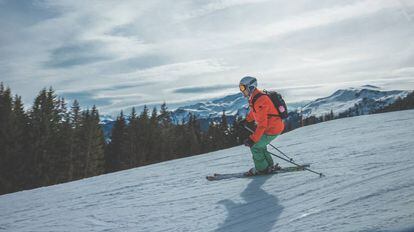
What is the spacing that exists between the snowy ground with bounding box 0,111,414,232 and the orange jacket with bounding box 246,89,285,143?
1060mm

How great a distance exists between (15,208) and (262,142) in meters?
6.12

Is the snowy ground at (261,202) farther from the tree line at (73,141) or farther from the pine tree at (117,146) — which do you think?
the pine tree at (117,146)

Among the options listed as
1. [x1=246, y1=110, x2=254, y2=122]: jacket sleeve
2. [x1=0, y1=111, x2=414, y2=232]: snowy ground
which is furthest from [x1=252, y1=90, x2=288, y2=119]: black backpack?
[x1=0, y1=111, x2=414, y2=232]: snowy ground

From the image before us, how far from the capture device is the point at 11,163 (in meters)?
42.5

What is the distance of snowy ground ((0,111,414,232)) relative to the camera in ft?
13.4

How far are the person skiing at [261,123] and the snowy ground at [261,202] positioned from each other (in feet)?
2.06

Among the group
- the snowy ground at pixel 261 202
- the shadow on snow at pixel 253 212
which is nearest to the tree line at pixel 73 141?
the snowy ground at pixel 261 202

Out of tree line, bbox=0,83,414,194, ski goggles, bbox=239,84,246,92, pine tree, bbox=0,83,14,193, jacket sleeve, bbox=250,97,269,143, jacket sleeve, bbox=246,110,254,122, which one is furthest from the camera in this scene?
tree line, bbox=0,83,414,194

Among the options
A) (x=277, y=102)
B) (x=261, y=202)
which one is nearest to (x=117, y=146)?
(x=277, y=102)

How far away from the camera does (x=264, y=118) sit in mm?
8062

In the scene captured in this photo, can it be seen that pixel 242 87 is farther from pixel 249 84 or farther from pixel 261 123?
pixel 261 123

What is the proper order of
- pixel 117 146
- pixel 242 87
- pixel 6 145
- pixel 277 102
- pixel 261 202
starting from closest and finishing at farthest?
pixel 261 202 → pixel 277 102 → pixel 242 87 → pixel 6 145 → pixel 117 146

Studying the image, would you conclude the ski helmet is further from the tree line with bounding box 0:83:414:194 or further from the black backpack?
the tree line with bounding box 0:83:414:194

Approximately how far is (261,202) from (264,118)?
289 centimetres
